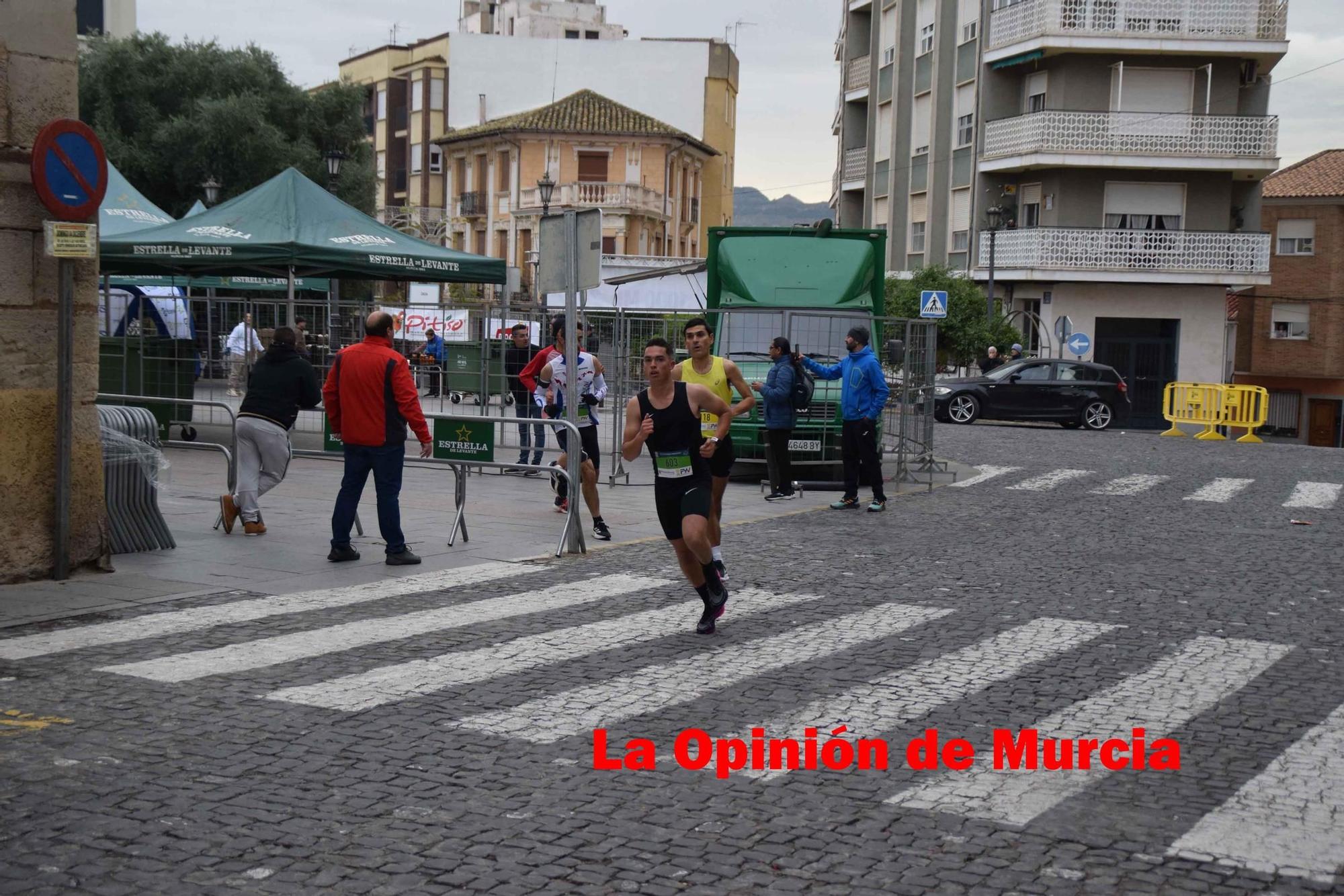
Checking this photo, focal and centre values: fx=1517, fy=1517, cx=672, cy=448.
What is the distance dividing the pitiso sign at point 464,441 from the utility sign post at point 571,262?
701mm

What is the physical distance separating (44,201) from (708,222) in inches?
2706

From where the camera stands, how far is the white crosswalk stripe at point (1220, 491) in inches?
696

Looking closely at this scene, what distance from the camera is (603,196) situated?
225 feet

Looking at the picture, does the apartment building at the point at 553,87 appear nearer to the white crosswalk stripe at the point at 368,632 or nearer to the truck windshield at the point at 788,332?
the truck windshield at the point at 788,332

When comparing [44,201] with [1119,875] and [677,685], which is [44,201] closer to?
[677,685]

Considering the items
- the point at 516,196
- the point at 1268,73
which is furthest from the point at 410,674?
the point at 516,196

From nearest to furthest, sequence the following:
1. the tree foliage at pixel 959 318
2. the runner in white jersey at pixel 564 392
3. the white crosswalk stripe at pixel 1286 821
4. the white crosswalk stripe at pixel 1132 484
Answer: the white crosswalk stripe at pixel 1286 821 → the runner in white jersey at pixel 564 392 → the white crosswalk stripe at pixel 1132 484 → the tree foliage at pixel 959 318

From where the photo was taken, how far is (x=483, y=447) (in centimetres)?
1216

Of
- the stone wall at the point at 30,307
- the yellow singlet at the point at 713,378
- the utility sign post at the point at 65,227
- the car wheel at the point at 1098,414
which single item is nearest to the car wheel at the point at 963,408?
the car wheel at the point at 1098,414

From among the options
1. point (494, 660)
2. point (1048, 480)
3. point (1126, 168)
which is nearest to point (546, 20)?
Answer: point (1126, 168)

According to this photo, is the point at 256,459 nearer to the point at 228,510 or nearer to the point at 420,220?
the point at 228,510

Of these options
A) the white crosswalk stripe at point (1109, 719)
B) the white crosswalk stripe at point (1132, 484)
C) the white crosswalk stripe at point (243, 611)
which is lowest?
the white crosswalk stripe at point (1132, 484)

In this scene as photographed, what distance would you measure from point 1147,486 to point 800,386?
18.4 ft

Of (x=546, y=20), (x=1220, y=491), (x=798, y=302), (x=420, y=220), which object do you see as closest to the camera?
(x=1220, y=491)
